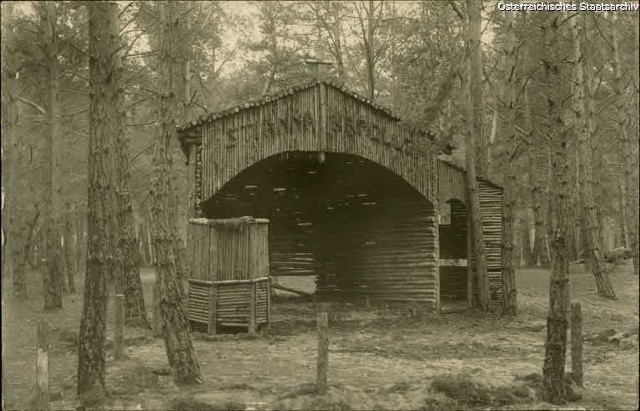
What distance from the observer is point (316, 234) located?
2450 centimetres

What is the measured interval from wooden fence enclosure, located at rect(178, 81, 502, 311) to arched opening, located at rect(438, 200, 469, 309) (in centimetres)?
4

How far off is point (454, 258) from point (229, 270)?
9574 millimetres

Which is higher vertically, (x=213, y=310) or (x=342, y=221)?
(x=342, y=221)

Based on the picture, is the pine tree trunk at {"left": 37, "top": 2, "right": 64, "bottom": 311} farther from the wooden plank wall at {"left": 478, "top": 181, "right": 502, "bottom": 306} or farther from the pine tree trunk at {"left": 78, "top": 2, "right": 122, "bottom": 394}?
the wooden plank wall at {"left": 478, "top": 181, "right": 502, "bottom": 306}

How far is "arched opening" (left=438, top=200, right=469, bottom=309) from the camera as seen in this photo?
21.2 m

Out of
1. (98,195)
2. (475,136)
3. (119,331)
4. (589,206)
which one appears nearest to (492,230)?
(475,136)

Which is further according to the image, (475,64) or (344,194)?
(344,194)

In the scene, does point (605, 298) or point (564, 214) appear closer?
point (564, 214)

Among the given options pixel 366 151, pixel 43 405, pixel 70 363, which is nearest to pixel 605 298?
pixel 366 151

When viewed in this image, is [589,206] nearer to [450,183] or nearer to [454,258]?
[454,258]

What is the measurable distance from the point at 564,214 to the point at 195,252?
902cm

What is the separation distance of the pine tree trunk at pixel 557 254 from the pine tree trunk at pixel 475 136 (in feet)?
27.0

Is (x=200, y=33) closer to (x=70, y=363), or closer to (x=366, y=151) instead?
(x=366, y=151)

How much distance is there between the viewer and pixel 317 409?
835 centimetres
